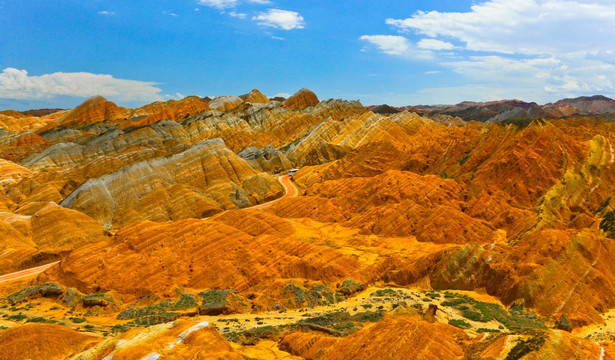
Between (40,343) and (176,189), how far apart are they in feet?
135

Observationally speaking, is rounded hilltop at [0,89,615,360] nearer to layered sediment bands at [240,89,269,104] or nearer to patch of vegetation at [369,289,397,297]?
patch of vegetation at [369,289,397,297]

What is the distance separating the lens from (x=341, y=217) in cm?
5309

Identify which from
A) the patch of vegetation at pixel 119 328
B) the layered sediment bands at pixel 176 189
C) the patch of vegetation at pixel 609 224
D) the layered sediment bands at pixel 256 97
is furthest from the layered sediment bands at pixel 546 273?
the layered sediment bands at pixel 256 97

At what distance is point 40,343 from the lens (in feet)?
66.4

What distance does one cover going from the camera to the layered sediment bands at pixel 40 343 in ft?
65.0

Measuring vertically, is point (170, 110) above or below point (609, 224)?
above

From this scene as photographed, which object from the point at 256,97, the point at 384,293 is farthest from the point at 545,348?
the point at 256,97

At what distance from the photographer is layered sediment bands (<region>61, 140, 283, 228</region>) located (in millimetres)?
56219

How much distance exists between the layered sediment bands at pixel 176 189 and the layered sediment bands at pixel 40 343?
115ft

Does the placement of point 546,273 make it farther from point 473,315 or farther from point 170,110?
point 170,110

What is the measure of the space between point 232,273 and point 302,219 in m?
20.7

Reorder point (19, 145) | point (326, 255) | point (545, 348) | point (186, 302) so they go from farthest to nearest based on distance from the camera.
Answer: point (19, 145) < point (326, 255) < point (186, 302) < point (545, 348)

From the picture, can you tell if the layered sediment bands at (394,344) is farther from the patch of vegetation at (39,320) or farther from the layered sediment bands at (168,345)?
the patch of vegetation at (39,320)

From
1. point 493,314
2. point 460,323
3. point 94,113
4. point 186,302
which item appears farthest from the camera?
point 94,113
